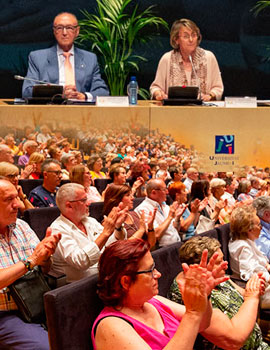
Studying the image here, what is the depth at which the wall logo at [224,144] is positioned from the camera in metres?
5.07

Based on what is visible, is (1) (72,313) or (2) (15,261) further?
(2) (15,261)

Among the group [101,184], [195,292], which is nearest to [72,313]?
[195,292]

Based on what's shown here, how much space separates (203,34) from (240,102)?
4.14 m

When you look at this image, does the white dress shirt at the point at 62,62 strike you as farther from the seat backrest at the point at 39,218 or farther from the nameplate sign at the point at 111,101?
the seat backrest at the point at 39,218

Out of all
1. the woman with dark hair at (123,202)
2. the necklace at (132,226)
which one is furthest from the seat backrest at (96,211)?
the necklace at (132,226)

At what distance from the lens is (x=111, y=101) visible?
4.97 m

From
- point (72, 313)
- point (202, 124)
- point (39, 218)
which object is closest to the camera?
point (72, 313)

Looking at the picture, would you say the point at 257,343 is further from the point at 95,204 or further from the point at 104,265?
the point at 95,204

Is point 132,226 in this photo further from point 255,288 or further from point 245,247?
point 255,288

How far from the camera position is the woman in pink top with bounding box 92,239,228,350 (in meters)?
1.88

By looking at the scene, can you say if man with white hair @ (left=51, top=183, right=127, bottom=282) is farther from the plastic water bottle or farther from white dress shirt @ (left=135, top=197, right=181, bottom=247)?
the plastic water bottle

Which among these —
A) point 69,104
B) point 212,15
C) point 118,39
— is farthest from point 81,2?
point 69,104

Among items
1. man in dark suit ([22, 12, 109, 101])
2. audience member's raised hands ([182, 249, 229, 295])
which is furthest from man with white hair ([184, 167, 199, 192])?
audience member's raised hands ([182, 249, 229, 295])

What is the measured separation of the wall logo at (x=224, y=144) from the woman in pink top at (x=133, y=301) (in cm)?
303
